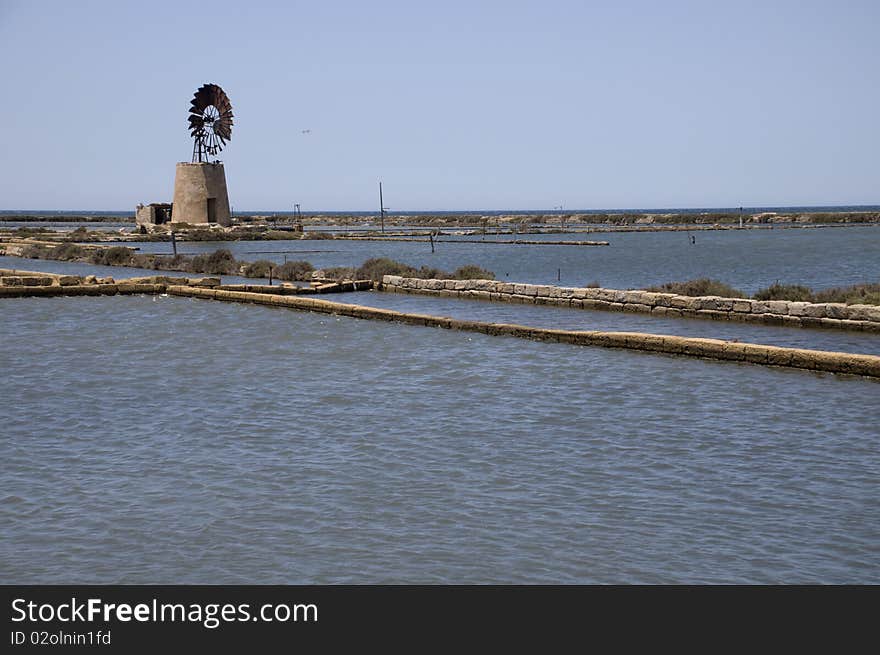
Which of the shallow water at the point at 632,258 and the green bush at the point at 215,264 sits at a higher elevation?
the green bush at the point at 215,264

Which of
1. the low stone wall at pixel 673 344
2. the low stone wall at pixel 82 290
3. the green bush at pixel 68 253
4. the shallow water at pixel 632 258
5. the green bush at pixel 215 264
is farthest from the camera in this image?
the green bush at pixel 68 253

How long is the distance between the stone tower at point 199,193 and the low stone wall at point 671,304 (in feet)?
116

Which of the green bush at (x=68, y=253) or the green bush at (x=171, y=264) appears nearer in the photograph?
the green bush at (x=171, y=264)

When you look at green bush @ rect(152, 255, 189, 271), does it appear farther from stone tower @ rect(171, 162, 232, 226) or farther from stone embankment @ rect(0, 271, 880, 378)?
stone tower @ rect(171, 162, 232, 226)

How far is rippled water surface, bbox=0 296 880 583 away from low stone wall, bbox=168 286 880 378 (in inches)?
13.9

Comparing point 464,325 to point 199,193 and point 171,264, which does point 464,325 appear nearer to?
point 171,264

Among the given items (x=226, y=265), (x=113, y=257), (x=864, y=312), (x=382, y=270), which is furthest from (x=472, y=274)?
(x=113, y=257)

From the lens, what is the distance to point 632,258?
47.3 metres

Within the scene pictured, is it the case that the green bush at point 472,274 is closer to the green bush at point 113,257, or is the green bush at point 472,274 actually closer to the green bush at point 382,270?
the green bush at point 382,270

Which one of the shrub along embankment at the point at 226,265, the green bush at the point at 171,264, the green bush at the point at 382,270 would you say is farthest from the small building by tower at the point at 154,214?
the green bush at the point at 382,270

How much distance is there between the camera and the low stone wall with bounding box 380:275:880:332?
1703 cm

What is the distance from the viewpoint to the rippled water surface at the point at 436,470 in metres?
5.94

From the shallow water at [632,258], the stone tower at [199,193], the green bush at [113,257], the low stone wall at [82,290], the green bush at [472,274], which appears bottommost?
the shallow water at [632,258]

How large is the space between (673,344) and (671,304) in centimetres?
563
